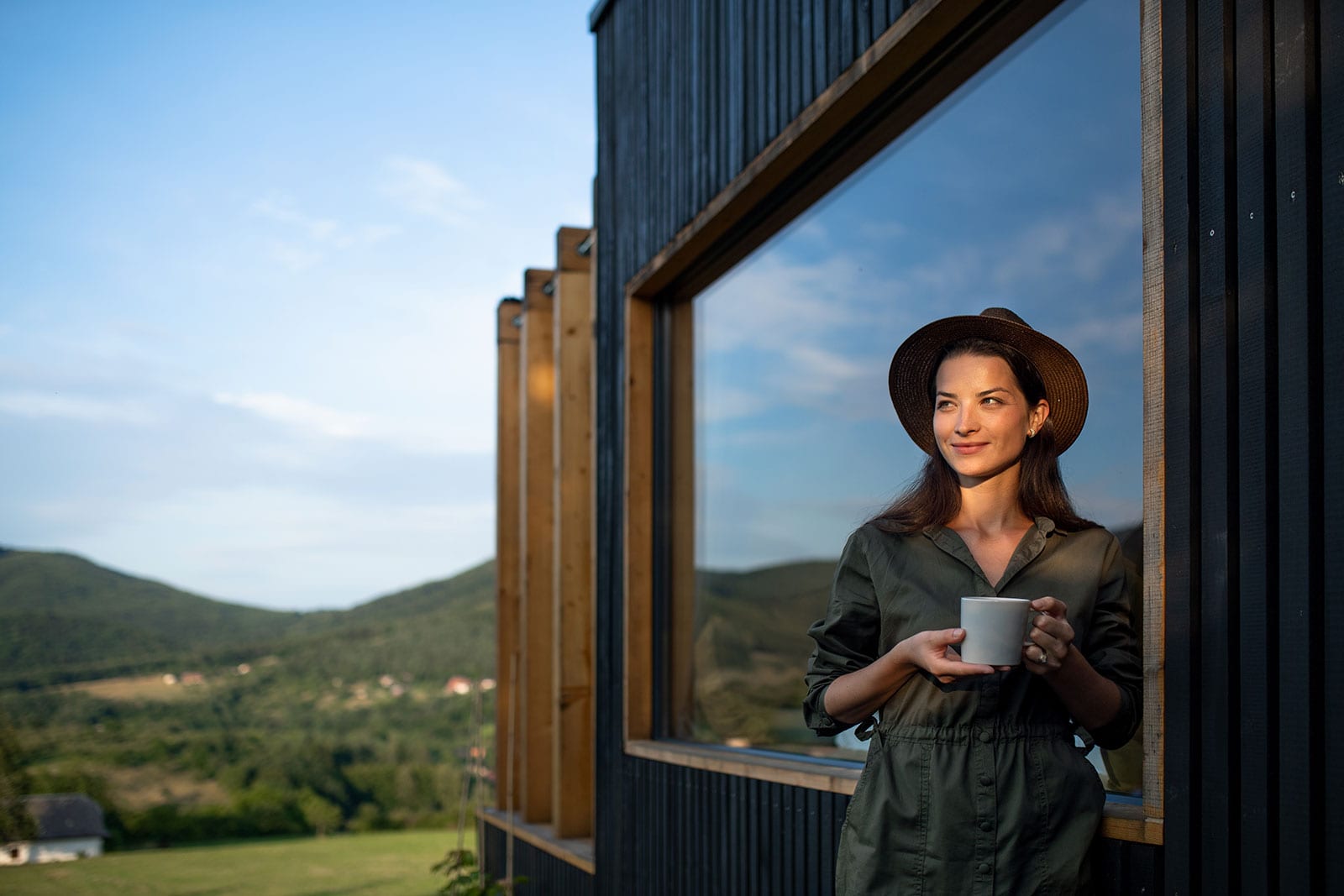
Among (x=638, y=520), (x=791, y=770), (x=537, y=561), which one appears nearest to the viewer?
(x=791, y=770)

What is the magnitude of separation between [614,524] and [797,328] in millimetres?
1305

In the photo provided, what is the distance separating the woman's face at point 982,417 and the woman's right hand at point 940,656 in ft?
1.18

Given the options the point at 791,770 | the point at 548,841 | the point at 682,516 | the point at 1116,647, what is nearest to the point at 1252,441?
the point at 1116,647

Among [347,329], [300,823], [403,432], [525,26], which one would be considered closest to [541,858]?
[300,823]

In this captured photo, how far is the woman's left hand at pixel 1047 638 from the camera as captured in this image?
5.41 ft

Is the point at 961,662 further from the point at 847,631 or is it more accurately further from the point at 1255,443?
the point at 1255,443

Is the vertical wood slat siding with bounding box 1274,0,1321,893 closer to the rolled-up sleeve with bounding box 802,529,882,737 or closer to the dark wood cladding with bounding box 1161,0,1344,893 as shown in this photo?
the dark wood cladding with bounding box 1161,0,1344,893

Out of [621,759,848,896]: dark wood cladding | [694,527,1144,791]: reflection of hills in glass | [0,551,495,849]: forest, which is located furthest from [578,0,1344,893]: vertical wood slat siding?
[0,551,495,849]: forest

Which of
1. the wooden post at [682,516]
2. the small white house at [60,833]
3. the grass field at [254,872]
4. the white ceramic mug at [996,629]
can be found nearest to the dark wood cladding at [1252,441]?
the white ceramic mug at [996,629]

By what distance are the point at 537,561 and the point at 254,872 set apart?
5.12 m

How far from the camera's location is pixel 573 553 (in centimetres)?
602

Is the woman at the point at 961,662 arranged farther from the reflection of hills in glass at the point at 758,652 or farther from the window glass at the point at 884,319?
the reflection of hills in glass at the point at 758,652

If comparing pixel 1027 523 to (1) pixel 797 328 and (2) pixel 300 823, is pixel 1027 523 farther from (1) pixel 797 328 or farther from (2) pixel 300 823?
(2) pixel 300 823

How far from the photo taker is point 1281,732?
1.63 metres
